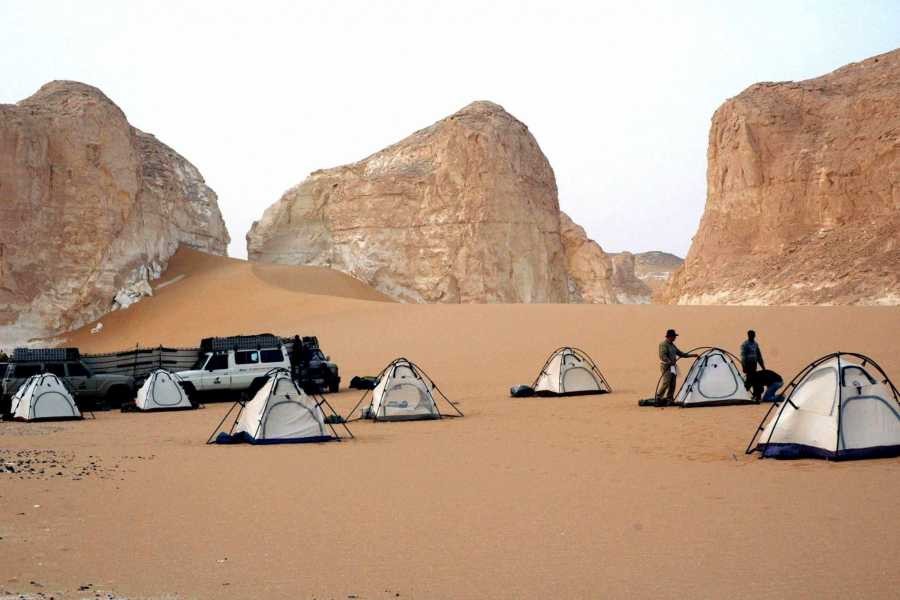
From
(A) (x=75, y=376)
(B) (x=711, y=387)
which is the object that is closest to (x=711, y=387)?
(B) (x=711, y=387)

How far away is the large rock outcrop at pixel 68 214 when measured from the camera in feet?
128

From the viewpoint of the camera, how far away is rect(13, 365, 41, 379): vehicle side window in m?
20.5

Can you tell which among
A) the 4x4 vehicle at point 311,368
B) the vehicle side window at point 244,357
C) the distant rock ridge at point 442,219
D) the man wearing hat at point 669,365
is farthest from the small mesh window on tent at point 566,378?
the distant rock ridge at point 442,219

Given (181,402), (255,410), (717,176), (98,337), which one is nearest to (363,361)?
(181,402)

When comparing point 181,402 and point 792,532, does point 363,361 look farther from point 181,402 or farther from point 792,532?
point 792,532

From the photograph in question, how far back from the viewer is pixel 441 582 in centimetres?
610

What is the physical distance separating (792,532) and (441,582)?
3.07 metres

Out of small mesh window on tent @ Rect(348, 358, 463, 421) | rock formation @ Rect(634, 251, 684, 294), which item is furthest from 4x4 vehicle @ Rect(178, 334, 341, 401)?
rock formation @ Rect(634, 251, 684, 294)

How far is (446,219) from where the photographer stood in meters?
52.8

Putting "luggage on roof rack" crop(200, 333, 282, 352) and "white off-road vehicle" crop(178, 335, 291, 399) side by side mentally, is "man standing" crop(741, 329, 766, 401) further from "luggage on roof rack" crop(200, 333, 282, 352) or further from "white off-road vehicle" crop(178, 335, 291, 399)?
"luggage on roof rack" crop(200, 333, 282, 352)

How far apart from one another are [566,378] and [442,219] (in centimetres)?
3238

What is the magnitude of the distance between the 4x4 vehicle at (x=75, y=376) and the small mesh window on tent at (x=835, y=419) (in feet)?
51.7

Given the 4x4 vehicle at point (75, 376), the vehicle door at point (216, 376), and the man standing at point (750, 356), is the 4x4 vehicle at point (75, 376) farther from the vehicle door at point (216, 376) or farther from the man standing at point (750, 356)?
the man standing at point (750, 356)

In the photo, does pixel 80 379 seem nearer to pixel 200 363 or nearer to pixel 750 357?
pixel 200 363
